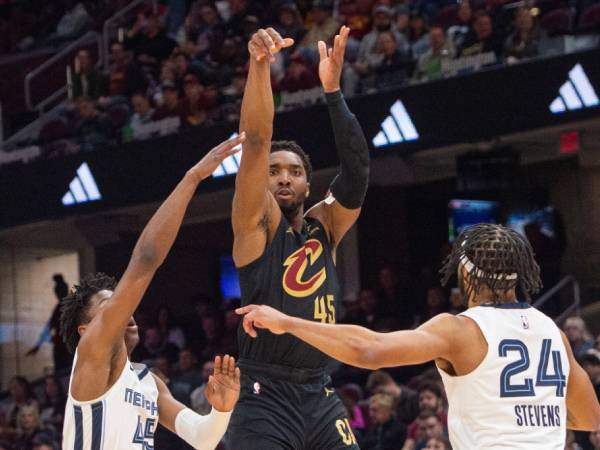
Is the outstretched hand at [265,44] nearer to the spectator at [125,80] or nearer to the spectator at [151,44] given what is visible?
the spectator at [125,80]

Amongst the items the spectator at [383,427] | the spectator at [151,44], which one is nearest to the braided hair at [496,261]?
the spectator at [383,427]

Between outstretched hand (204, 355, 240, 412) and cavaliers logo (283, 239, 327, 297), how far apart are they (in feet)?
1.32

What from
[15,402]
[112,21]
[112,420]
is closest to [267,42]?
[112,420]

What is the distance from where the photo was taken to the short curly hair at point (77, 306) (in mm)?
5340

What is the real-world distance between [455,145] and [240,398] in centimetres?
817

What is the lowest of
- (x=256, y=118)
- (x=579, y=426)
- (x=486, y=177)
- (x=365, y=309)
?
(x=579, y=426)

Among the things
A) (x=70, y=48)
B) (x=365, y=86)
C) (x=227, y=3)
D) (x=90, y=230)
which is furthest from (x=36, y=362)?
(x=365, y=86)

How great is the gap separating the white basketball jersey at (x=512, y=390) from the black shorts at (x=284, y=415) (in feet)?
3.29

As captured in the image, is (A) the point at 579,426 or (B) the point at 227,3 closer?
(A) the point at 579,426

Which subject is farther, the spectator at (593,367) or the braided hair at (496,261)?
the spectator at (593,367)

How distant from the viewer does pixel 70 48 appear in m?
19.2

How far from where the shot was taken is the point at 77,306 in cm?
535

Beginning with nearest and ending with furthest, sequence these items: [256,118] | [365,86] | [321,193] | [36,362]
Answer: [256,118]
[365,86]
[321,193]
[36,362]

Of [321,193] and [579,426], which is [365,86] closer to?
[321,193]
